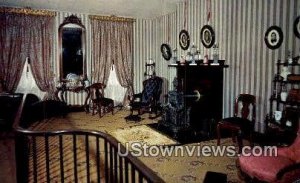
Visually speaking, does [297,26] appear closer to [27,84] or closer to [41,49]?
[41,49]

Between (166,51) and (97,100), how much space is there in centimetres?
291

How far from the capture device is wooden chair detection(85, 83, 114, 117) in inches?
321

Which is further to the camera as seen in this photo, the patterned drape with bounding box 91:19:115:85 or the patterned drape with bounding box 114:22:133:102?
the patterned drape with bounding box 114:22:133:102

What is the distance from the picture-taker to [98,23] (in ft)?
29.4

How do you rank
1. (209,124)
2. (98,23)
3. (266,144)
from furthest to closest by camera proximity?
1. (98,23)
2. (209,124)
3. (266,144)

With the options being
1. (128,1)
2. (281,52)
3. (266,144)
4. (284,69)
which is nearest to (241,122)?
(266,144)

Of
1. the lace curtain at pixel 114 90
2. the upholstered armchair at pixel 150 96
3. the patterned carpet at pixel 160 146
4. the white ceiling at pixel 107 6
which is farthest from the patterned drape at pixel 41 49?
the upholstered armchair at pixel 150 96

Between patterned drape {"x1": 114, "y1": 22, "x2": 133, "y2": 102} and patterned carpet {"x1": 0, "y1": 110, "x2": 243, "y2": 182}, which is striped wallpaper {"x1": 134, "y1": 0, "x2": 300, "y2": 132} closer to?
patterned carpet {"x1": 0, "y1": 110, "x2": 243, "y2": 182}

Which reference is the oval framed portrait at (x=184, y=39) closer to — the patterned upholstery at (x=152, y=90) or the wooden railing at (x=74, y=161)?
the patterned upholstery at (x=152, y=90)

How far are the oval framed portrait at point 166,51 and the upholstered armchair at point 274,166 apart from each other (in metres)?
6.09

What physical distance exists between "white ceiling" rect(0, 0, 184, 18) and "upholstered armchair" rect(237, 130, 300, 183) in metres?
5.63

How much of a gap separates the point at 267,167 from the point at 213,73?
11.7 feet

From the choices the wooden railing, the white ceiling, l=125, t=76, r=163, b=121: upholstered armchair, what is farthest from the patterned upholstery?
the wooden railing

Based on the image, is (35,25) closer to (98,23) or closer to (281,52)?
(98,23)
